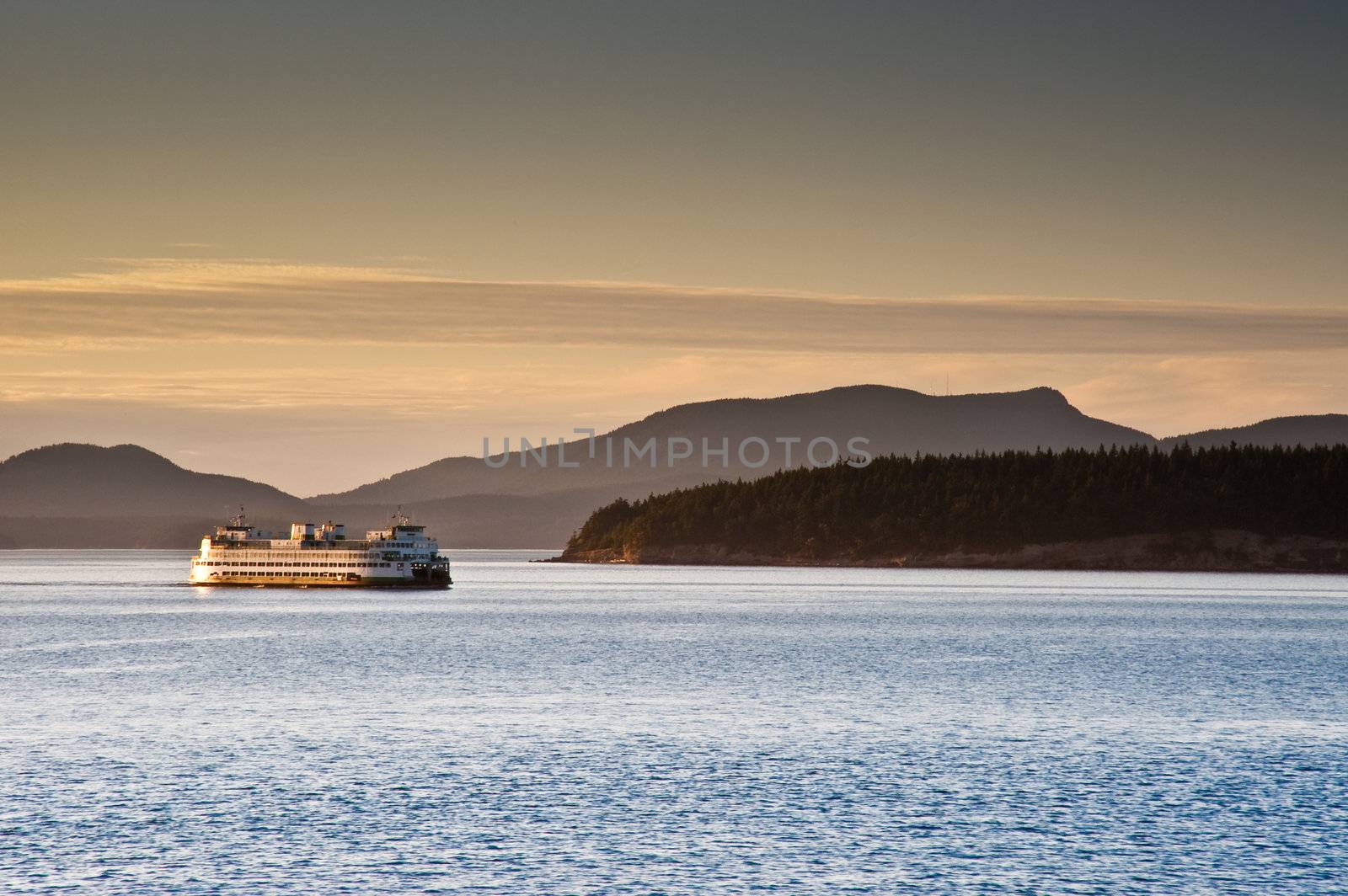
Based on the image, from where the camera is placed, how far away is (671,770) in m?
57.5

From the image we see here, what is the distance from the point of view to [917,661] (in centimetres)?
10675

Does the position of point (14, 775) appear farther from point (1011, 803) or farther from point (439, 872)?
point (1011, 803)

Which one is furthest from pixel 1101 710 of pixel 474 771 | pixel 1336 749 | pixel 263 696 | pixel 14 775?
pixel 14 775

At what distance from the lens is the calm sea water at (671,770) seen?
4209cm

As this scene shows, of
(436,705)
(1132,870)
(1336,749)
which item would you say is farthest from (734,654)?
(1132,870)

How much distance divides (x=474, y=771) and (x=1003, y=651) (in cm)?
6650

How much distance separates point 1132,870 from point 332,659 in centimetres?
7329

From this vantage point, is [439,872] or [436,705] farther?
[436,705]

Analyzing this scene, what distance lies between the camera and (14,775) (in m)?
55.3

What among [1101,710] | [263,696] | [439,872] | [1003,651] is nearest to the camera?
[439,872]

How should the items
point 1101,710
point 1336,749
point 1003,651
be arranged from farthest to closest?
point 1003,651 < point 1101,710 < point 1336,749

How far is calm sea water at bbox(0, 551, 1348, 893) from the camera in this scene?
4209 cm

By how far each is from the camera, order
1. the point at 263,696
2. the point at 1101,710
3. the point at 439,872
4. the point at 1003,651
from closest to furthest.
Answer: the point at 439,872
the point at 1101,710
the point at 263,696
the point at 1003,651

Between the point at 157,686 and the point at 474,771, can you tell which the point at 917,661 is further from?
the point at 474,771
